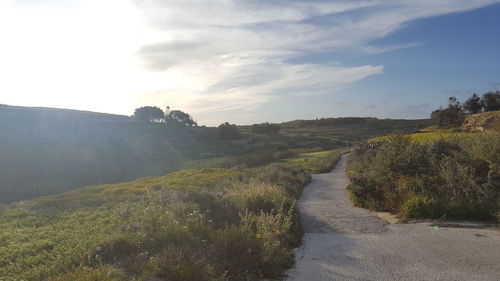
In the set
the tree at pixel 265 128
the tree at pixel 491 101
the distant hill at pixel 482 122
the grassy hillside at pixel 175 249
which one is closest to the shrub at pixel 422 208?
the grassy hillside at pixel 175 249

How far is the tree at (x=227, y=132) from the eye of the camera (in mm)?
72250

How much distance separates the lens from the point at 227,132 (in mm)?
73438

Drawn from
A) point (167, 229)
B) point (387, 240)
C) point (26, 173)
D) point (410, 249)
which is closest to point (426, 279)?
point (410, 249)

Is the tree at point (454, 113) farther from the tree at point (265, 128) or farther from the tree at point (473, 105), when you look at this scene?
the tree at point (265, 128)

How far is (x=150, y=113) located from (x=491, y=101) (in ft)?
258

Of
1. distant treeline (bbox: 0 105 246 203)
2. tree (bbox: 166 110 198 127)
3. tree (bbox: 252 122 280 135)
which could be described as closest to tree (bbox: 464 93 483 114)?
distant treeline (bbox: 0 105 246 203)

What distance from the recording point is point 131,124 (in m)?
68.7

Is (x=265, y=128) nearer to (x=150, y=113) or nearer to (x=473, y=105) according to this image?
(x=150, y=113)

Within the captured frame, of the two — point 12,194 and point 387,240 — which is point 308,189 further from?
point 12,194

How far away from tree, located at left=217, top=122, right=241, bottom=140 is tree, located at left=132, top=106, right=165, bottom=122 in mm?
26707

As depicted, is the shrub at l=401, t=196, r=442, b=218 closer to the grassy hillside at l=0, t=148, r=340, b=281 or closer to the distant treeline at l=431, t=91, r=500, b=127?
the grassy hillside at l=0, t=148, r=340, b=281

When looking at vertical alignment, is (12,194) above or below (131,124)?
below

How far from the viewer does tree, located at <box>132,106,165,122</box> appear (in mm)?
93625

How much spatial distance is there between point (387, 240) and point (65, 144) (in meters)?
54.3
